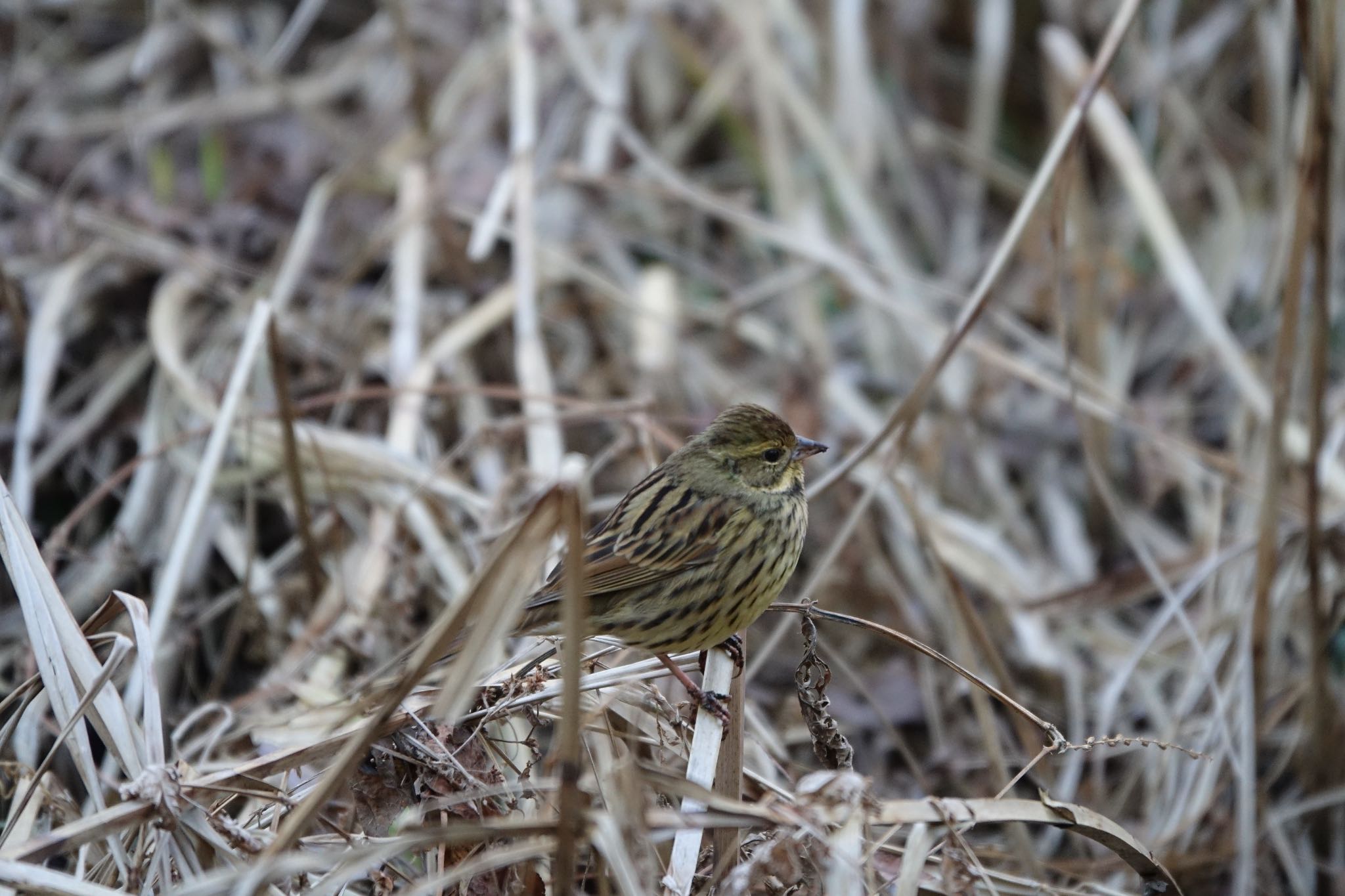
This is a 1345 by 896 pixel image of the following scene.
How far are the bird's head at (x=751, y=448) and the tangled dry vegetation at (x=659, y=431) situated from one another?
0.24 m

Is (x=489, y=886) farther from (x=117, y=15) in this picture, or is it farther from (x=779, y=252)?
(x=117, y=15)

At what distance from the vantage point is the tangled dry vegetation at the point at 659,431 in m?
2.57

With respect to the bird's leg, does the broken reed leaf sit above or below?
above

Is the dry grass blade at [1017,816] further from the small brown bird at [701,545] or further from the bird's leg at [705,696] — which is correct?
the small brown bird at [701,545]

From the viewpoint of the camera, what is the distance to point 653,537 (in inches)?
133

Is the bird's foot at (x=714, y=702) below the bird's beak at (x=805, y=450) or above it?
below

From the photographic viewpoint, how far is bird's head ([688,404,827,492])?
11.4 feet

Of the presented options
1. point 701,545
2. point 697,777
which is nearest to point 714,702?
point 697,777

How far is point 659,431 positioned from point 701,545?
2.89 feet

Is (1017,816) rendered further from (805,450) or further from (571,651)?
(805,450)

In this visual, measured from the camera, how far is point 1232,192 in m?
6.44

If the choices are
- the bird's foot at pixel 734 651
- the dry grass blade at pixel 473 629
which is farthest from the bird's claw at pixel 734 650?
the dry grass blade at pixel 473 629

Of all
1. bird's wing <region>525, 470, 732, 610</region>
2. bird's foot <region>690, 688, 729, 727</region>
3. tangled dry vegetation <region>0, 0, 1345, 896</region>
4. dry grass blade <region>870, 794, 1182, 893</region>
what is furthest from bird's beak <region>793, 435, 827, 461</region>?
dry grass blade <region>870, 794, 1182, 893</region>

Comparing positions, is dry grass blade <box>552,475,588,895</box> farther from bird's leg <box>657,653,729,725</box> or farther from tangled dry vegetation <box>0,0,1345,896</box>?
bird's leg <box>657,653,729,725</box>
